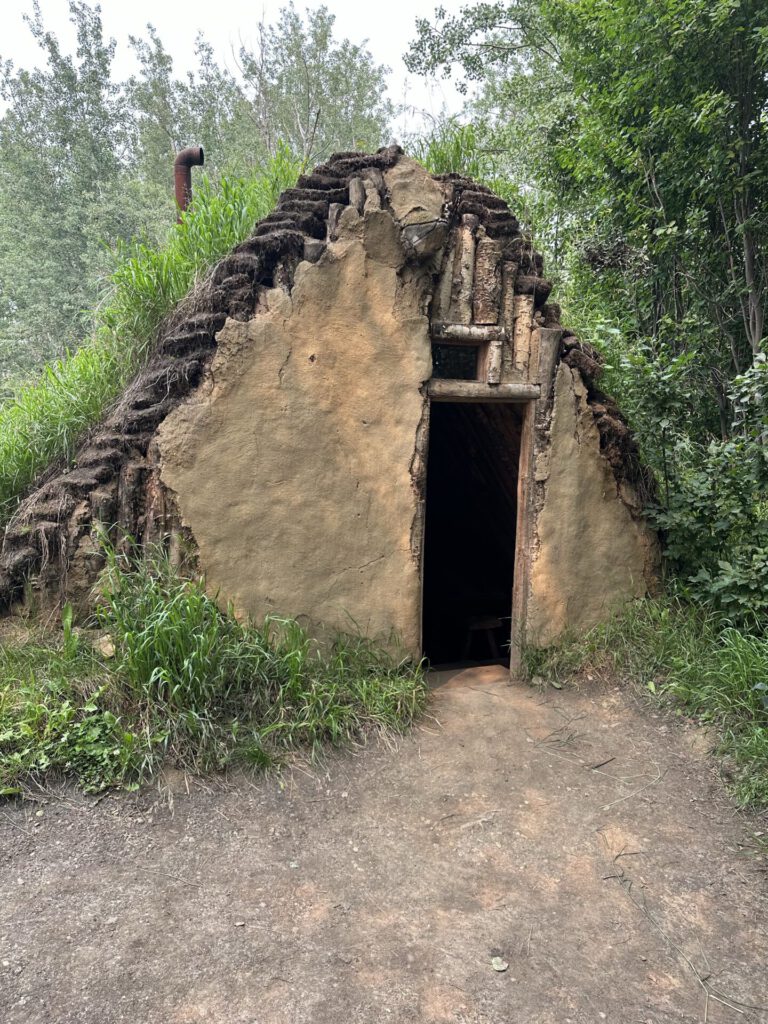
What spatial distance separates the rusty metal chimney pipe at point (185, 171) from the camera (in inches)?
225

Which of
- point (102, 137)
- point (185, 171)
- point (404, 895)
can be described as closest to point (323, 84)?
point (102, 137)

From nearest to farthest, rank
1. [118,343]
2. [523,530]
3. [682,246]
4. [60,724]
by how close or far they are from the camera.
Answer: [60,724] < [523,530] < [118,343] < [682,246]

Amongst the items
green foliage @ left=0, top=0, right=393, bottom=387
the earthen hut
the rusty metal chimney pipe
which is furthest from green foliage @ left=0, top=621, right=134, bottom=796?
green foliage @ left=0, top=0, right=393, bottom=387

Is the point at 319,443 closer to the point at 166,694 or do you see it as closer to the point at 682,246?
the point at 166,694

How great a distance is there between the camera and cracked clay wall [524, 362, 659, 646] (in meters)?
4.46

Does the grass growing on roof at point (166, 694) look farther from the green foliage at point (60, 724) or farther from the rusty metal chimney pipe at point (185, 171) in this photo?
the rusty metal chimney pipe at point (185, 171)

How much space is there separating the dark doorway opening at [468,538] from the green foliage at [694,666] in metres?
1.09

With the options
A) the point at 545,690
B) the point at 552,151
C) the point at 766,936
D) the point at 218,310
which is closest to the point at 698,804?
the point at 766,936

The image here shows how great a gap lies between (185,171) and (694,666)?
5992mm

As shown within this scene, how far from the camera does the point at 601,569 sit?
4.67 meters

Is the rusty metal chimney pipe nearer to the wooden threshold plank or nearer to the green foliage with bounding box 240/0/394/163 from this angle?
the wooden threshold plank

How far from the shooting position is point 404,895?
280 cm

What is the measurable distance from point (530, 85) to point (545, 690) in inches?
374

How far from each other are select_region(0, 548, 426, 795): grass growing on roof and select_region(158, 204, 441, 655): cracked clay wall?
0.31 meters
